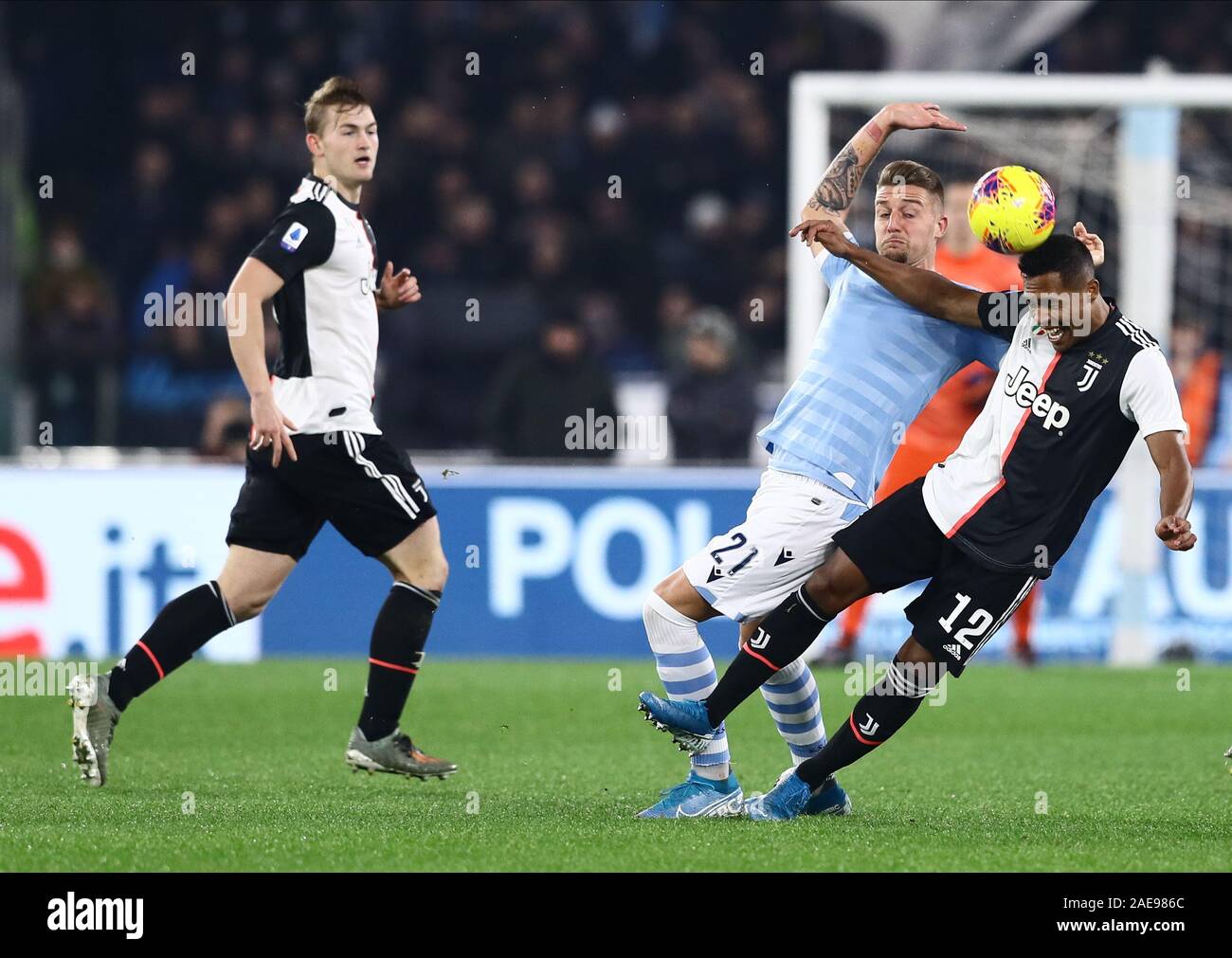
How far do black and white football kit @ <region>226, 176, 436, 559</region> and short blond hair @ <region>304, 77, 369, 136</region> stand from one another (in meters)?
0.19

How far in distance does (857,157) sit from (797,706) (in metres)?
1.72

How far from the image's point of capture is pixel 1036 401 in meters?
5.62

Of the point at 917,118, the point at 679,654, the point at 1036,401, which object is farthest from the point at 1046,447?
the point at 679,654

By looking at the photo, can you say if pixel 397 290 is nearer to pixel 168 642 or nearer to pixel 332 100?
pixel 332 100

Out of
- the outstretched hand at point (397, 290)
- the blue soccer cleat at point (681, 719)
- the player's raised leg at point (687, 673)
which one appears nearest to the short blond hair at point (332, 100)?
the outstretched hand at point (397, 290)

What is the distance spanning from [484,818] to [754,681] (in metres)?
0.89

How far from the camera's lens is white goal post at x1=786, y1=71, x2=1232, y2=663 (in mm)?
11008

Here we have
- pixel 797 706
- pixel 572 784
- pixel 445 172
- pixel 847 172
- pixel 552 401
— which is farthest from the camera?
pixel 445 172

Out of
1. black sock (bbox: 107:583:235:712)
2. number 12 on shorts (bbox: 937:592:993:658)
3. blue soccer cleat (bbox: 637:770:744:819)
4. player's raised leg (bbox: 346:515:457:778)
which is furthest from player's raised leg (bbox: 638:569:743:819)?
black sock (bbox: 107:583:235:712)

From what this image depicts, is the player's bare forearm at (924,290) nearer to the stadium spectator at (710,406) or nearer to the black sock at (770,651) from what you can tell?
the black sock at (770,651)

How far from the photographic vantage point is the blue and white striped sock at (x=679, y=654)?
5.86 meters

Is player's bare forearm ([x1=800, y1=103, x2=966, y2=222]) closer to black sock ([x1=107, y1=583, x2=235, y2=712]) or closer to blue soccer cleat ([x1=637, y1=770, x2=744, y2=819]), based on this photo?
blue soccer cleat ([x1=637, y1=770, x2=744, y2=819])

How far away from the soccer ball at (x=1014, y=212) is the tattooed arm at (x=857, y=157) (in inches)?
15.4

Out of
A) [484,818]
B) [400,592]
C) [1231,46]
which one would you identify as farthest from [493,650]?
[1231,46]
